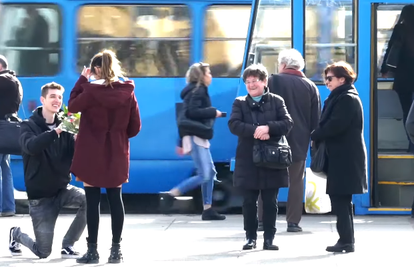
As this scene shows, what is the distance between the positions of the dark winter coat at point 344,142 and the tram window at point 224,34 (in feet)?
11.7

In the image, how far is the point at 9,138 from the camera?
10.7 m

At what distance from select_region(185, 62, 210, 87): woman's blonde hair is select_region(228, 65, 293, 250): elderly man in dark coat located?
2384 mm

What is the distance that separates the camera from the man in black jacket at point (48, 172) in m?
7.65

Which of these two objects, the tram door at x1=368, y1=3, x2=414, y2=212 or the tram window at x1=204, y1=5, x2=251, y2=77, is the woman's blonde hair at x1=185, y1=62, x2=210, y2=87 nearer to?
the tram window at x1=204, y1=5, x2=251, y2=77

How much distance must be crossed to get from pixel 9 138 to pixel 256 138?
375 centimetres

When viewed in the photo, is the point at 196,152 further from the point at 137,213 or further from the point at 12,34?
the point at 12,34

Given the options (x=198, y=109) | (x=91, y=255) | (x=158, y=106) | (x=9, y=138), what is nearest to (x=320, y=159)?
(x=91, y=255)

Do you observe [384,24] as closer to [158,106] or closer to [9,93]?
[158,106]

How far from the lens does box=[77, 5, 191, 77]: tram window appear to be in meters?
11.5

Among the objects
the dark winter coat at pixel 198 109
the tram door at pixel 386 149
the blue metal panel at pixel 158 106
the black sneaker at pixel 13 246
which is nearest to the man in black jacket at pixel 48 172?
the black sneaker at pixel 13 246

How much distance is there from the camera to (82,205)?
7.81 metres

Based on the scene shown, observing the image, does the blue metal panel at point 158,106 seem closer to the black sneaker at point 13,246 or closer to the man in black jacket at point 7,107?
the man in black jacket at point 7,107

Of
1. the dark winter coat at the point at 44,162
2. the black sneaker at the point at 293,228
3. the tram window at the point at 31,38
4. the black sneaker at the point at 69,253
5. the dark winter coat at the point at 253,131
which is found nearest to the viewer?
the dark winter coat at the point at 44,162

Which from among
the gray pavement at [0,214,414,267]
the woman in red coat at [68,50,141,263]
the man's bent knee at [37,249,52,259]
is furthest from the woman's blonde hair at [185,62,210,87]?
the man's bent knee at [37,249,52,259]
